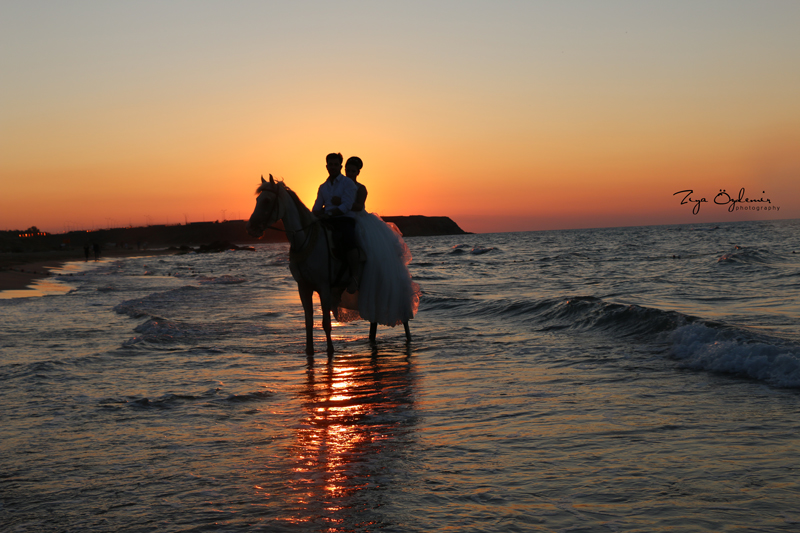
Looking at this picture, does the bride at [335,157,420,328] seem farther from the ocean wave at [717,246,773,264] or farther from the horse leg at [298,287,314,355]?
the ocean wave at [717,246,773,264]

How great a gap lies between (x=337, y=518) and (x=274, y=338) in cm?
828

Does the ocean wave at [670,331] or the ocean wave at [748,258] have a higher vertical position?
the ocean wave at [748,258]

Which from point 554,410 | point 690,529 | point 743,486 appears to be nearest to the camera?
point 690,529

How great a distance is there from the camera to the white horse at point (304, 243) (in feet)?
26.7

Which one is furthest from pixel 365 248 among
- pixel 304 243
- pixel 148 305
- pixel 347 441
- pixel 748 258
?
pixel 748 258

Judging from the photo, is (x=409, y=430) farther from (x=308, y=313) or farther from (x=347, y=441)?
(x=308, y=313)

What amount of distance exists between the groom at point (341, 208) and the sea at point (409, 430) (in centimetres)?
162

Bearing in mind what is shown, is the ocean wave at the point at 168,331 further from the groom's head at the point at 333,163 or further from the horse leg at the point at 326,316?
the groom's head at the point at 333,163

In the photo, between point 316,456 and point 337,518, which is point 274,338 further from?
point 337,518

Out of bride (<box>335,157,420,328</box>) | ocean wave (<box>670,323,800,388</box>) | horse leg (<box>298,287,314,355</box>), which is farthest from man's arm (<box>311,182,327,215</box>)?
ocean wave (<box>670,323,800,388</box>)

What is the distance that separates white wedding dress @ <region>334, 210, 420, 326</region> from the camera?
31.0 ft

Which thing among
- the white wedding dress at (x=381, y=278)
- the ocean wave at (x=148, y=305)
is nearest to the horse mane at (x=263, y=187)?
the white wedding dress at (x=381, y=278)

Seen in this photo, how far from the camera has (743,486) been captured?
12.3 feet

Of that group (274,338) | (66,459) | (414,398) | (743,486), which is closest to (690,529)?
(743,486)
